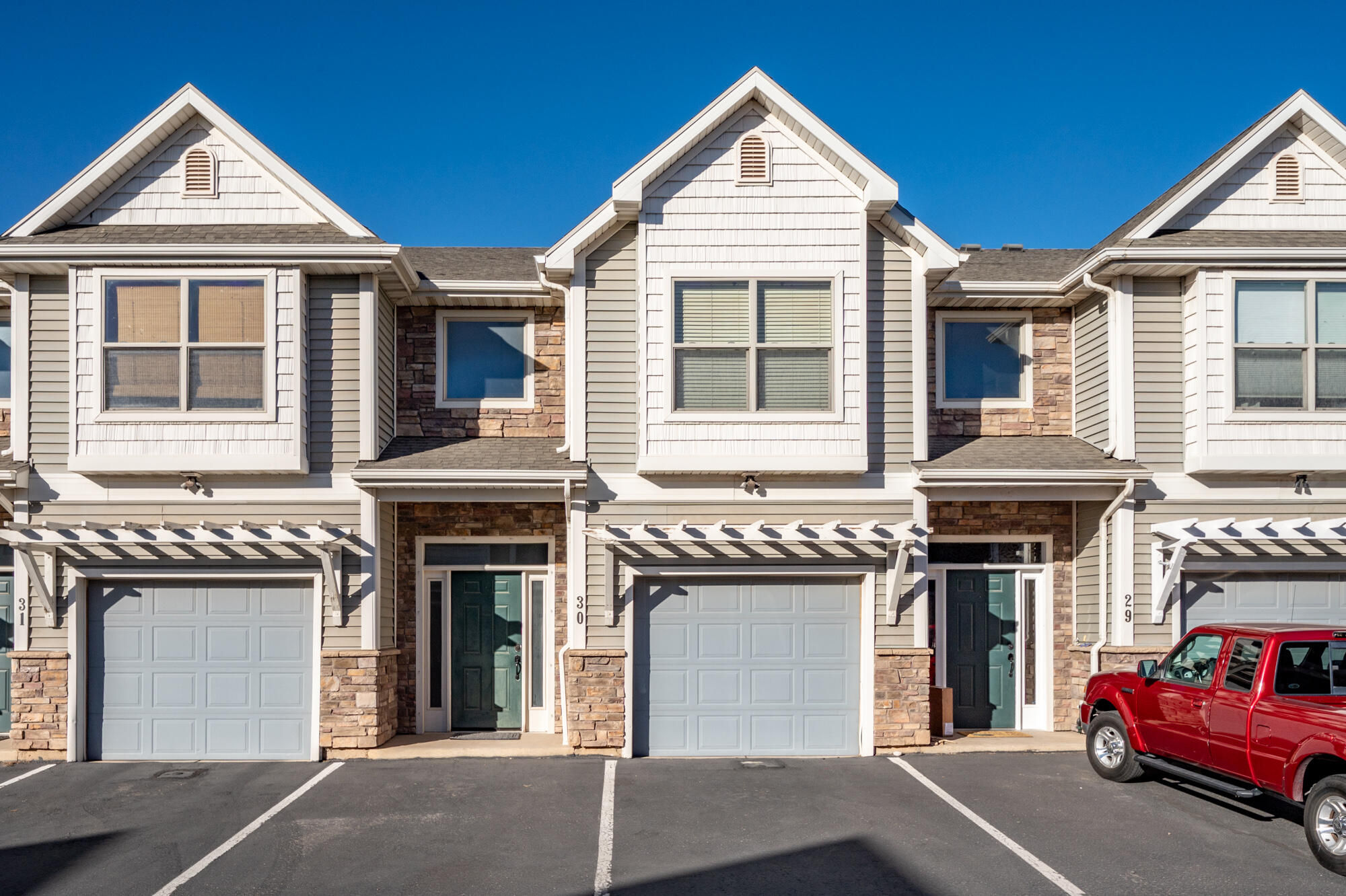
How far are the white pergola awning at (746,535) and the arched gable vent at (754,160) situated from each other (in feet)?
12.8

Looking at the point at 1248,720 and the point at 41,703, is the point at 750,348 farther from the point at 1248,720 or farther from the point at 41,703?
the point at 41,703

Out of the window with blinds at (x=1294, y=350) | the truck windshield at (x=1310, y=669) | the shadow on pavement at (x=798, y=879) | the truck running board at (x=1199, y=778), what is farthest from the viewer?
the window with blinds at (x=1294, y=350)

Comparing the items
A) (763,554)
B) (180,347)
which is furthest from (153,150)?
(763,554)

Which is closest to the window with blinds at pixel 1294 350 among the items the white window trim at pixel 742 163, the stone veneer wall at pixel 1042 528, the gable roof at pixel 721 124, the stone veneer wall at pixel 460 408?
the stone veneer wall at pixel 1042 528

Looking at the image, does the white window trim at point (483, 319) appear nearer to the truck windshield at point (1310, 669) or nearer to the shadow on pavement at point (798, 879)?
the shadow on pavement at point (798, 879)

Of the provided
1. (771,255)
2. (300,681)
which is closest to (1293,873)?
(771,255)

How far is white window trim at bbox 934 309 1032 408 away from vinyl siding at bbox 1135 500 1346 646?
6.71ft

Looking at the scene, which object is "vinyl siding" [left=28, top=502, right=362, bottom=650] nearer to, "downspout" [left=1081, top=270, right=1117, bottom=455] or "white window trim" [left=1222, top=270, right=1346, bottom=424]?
"downspout" [left=1081, top=270, right=1117, bottom=455]

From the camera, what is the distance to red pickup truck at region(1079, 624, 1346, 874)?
7215 mm

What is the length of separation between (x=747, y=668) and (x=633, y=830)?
3.31 m

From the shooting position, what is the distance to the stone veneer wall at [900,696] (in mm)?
11094

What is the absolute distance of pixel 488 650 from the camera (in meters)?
12.3

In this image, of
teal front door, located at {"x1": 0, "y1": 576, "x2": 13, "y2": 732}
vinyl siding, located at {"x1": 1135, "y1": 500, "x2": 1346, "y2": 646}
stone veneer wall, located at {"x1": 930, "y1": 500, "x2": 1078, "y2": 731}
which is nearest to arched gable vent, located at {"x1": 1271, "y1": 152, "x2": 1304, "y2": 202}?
vinyl siding, located at {"x1": 1135, "y1": 500, "x2": 1346, "y2": 646}

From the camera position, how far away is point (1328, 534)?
11031 mm
